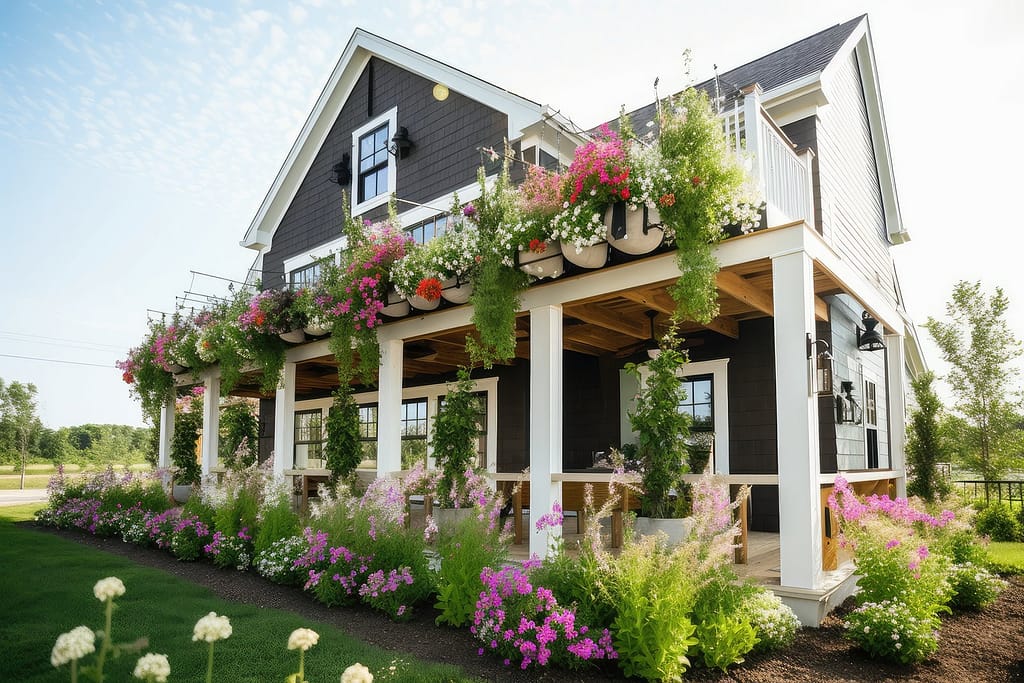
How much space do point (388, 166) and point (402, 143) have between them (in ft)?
2.02

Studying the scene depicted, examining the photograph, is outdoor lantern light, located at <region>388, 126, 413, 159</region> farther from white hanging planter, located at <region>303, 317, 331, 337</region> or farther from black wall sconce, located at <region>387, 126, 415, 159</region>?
white hanging planter, located at <region>303, 317, 331, 337</region>

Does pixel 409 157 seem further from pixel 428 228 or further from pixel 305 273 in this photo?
pixel 305 273

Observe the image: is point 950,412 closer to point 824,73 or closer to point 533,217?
point 824,73

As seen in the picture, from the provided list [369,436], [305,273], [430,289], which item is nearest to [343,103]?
[305,273]

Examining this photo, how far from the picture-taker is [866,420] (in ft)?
31.0

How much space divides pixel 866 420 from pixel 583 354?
399cm

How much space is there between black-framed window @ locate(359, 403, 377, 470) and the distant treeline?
1993 cm

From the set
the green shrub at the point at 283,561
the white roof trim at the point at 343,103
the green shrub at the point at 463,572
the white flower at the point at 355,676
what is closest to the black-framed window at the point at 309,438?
the white roof trim at the point at 343,103

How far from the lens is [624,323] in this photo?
26.2ft

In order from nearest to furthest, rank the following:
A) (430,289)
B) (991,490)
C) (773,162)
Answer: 1. (773,162)
2. (430,289)
3. (991,490)

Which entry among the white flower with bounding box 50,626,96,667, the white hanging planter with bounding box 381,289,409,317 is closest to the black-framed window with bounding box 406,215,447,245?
the white hanging planter with bounding box 381,289,409,317

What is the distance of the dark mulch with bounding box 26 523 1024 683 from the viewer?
163 inches

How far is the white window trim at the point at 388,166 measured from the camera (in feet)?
37.2

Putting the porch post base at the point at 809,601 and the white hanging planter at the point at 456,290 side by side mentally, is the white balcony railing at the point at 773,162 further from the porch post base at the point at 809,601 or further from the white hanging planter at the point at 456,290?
the porch post base at the point at 809,601
